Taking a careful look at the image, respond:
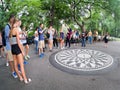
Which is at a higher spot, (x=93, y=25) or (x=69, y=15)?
(x=69, y=15)

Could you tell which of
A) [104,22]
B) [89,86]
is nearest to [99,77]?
[89,86]

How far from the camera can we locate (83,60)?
27.9 ft

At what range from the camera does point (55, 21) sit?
709 inches

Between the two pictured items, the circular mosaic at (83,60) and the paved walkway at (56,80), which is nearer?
the paved walkway at (56,80)

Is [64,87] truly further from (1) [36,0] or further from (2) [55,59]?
(1) [36,0]

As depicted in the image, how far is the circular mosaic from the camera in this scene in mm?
7662

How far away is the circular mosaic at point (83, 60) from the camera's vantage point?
766 cm

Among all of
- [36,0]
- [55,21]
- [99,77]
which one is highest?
[36,0]

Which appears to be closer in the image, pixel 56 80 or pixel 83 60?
pixel 56 80

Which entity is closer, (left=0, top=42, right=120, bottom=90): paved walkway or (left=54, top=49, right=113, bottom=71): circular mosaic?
(left=0, top=42, right=120, bottom=90): paved walkway

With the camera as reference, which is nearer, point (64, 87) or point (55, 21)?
point (64, 87)

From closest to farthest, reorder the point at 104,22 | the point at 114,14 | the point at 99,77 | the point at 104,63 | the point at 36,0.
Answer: the point at 99,77 < the point at 104,63 < the point at 36,0 < the point at 114,14 < the point at 104,22

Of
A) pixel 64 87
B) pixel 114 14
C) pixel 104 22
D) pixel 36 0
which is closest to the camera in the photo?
pixel 64 87

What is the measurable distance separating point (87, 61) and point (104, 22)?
16832 mm
